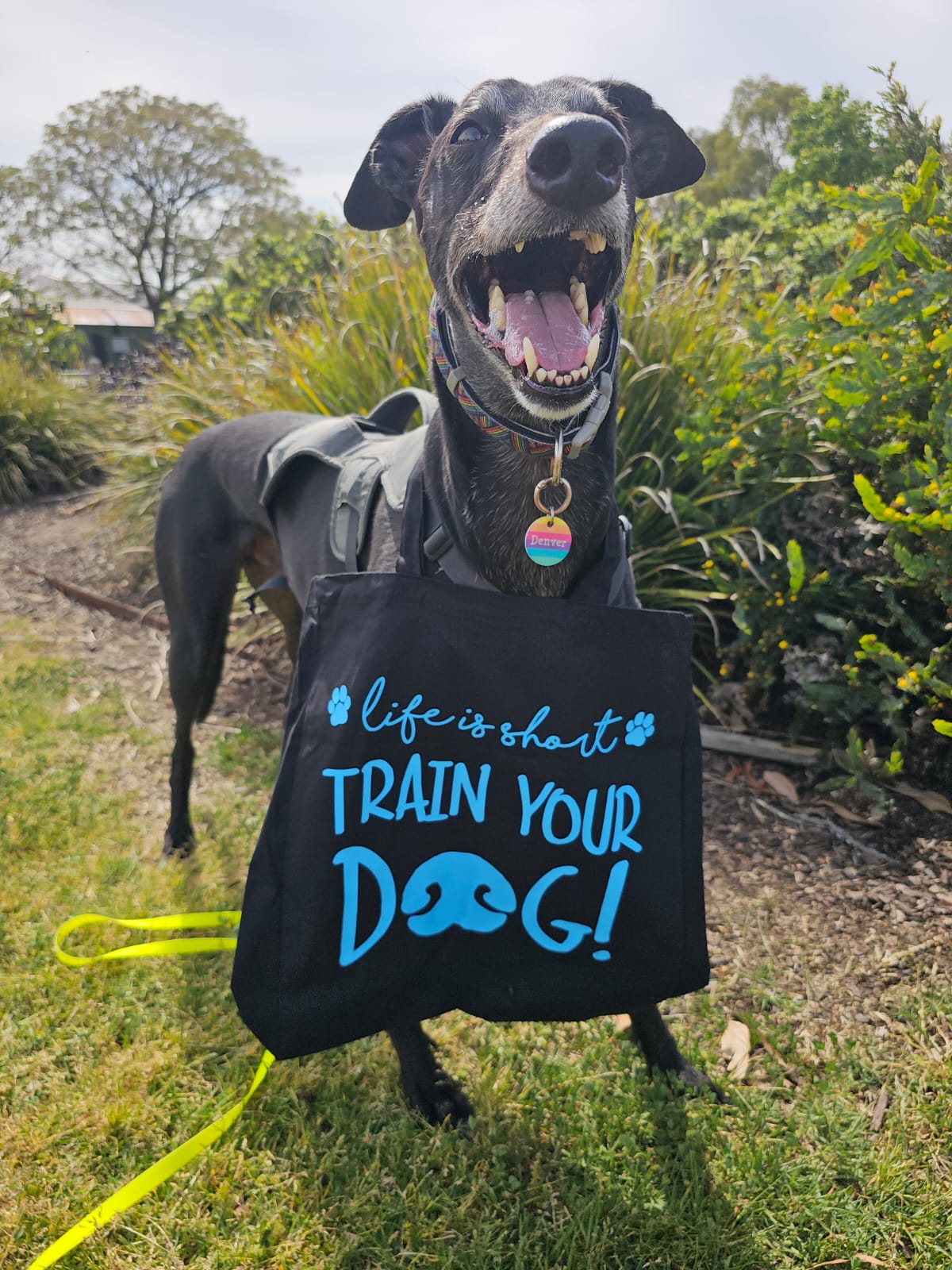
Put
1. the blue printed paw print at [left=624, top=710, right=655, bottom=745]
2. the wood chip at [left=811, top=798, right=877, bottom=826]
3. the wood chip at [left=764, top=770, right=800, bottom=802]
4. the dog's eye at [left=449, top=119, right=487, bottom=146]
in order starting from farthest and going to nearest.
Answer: the wood chip at [left=764, top=770, right=800, bottom=802]
the wood chip at [left=811, top=798, right=877, bottom=826]
the dog's eye at [left=449, top=119, right=487, bottom=146]
the blue printed paw print at [left=624, top=710, right=655, bottom=745]

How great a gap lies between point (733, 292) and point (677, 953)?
4.01 meters

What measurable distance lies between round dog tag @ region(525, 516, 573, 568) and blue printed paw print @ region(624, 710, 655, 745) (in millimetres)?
354

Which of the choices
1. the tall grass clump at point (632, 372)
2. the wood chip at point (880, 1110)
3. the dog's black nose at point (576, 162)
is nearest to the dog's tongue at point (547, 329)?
the dog's black nose at point (576, 162)

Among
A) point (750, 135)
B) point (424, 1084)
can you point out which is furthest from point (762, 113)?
point (424, 1084)

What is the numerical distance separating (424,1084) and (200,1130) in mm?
Result: 490

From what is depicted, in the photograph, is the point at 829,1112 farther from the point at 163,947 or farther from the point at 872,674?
the point at 163,947

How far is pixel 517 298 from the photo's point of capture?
1.63 metres

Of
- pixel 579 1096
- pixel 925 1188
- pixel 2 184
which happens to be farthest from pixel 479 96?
A: pixel 2 184

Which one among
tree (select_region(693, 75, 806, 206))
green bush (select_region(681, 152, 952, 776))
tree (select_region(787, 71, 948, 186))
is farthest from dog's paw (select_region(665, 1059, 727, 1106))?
tree (select_region(693, 75, 806, 206))

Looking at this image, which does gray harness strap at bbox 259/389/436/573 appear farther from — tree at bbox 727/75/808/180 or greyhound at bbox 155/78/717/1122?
tree at bbox 727/75/808/180

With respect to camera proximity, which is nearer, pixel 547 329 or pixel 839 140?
pixel 547 329

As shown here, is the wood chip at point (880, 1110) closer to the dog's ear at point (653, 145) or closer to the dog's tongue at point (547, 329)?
the dog's tongue at point (547, 329)

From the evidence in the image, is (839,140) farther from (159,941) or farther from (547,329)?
(159,941)

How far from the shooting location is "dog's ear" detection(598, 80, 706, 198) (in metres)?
2.00
